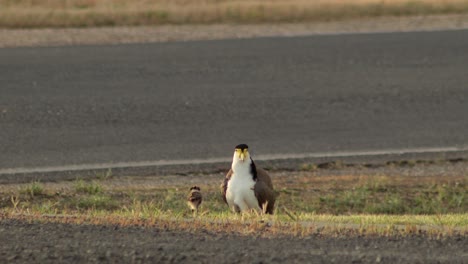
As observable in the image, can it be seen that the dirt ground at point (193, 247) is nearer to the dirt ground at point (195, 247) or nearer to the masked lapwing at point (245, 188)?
the dirt ground at point (195, 247)

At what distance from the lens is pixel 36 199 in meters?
10.3

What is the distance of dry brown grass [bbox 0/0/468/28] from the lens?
21.8 metres

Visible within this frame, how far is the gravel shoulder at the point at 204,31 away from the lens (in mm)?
19578

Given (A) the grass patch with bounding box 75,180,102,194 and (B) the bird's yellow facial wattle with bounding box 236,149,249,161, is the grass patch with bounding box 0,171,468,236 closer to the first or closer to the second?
(A) the grass patch with bounding box 75,180,102,194

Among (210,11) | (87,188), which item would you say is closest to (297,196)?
(87,188)

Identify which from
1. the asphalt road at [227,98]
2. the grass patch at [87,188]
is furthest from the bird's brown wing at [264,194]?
the asphalt road at [227,98]

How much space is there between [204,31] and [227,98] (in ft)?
19.3

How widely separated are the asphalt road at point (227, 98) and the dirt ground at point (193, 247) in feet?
18.3

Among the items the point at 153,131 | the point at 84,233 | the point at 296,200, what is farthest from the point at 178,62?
the point at 84,233

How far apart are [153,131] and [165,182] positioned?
85.3 inches

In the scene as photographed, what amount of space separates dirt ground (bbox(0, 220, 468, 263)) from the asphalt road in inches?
220

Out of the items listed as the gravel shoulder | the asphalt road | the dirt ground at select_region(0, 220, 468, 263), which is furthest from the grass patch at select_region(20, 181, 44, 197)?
the gravel shoulder

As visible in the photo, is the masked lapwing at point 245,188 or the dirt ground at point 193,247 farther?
the masked lapwing at point 245,188

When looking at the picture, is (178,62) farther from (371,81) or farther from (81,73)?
(371,81)
